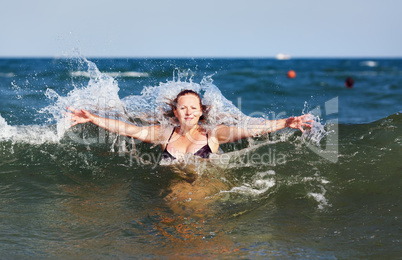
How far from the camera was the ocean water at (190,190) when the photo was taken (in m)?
3.44

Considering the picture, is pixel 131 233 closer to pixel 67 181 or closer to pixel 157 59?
pixel 67 181

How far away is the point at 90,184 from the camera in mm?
4930

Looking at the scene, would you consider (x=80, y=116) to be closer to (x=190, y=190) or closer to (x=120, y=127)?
(x=120, y=127)

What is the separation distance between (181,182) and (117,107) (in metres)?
2.13

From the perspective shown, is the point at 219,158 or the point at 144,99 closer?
the point at 219,158

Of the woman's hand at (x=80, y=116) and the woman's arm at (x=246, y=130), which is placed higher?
the woman's hand at (x=80, y=116)

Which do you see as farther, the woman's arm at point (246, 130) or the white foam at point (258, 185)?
the woman's arm at point (246, 130)

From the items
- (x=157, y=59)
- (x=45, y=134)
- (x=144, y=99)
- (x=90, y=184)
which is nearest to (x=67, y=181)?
(x=90, y=184)

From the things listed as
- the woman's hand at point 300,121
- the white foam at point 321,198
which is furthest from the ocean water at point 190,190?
the woman's hand at point 300,121

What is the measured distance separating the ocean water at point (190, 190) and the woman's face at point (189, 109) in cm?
44

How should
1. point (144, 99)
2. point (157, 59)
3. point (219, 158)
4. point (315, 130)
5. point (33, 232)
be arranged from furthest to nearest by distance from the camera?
point (157, 59)
point (144, 99)
point (315, 130)
point (219, 158)
point (33, 232)

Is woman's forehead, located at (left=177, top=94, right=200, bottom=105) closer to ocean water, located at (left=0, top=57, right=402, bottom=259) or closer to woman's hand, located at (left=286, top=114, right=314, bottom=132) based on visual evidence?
ocean water, located at (left=0, top=57, right=402, bottom=259)

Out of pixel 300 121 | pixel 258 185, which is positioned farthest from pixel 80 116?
pixel 300 121

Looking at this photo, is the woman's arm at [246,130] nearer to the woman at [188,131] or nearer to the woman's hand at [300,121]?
the woman at [188,131]
